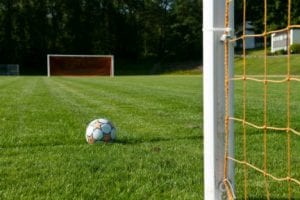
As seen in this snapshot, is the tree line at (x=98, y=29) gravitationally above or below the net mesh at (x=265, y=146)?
above

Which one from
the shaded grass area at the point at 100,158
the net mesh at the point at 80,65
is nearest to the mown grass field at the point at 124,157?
the shaded grass area at the point at 100,158

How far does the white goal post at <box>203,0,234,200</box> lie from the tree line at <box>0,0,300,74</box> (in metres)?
52.7

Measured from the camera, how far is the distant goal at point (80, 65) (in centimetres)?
4391

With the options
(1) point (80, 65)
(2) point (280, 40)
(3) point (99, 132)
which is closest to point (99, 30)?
(1) point (80, 65)

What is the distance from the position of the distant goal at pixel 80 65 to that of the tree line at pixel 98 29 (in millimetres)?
9516

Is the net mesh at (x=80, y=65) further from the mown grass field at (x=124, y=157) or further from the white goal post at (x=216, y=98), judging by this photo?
the white goal post at (x=216, y=98)

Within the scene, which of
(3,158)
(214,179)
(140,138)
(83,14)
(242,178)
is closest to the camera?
(214,179)

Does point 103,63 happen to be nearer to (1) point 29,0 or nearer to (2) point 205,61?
(1) point 29,0

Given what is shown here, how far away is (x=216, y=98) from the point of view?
11.3ft

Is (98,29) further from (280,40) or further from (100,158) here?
(100,158)

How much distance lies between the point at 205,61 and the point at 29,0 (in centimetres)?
5837

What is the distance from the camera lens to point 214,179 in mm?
3457

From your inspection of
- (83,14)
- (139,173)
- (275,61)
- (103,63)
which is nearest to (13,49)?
(83,14)

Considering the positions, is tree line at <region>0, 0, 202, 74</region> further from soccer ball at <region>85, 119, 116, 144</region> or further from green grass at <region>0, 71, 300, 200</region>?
soccer ball at <region>85, 119, 116, 144</region>
